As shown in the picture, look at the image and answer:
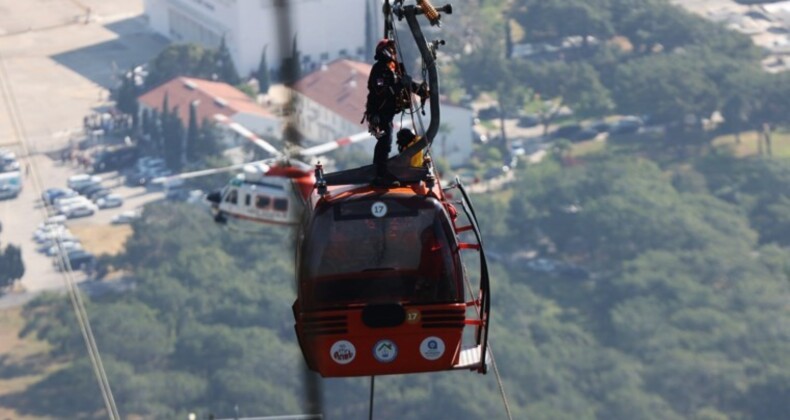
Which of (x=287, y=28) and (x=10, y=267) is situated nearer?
(x=10, y=267)

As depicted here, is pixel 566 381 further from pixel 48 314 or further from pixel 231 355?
pixel 48 314

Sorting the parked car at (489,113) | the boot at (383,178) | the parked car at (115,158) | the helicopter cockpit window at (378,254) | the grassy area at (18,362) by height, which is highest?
the boot at (383,178)

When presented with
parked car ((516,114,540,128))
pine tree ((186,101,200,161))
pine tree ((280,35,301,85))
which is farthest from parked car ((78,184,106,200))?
parked car ((516,114,540,128))

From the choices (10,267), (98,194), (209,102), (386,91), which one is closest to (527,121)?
(209,102)

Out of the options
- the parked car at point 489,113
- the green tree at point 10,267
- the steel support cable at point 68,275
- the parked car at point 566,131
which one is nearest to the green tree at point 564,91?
the parked car at point 566,131

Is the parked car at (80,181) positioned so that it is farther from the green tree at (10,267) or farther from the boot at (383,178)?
the boot at (383,178)

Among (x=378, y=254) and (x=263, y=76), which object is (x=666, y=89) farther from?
(x=378, y=254)
